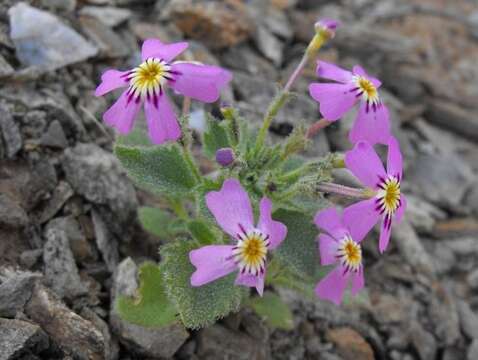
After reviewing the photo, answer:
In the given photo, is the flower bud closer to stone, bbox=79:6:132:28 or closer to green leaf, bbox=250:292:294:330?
green leaf, bbox=250:292:294:330

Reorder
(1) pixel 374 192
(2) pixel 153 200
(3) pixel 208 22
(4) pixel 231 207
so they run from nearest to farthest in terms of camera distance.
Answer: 1. (4) pixel 231 207
2. (1) pixel 374 192
3. (2) pixel 153 200
4. (3) pixel 208 22

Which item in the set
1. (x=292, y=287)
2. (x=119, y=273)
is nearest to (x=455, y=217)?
(x=292, y=287)

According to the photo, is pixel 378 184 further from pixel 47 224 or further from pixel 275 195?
pixel 47 224

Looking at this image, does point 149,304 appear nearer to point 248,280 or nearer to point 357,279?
point 248,280

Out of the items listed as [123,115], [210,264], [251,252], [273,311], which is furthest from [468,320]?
[123,115]

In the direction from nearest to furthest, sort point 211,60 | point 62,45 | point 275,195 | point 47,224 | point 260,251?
point 260,251 → point 275,195 → point 47,224 → point 62,45 → point 211,60

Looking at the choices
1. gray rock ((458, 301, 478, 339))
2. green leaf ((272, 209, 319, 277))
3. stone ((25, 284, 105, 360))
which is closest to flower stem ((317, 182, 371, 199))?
green leaf ((272, 209, 319, 277))
